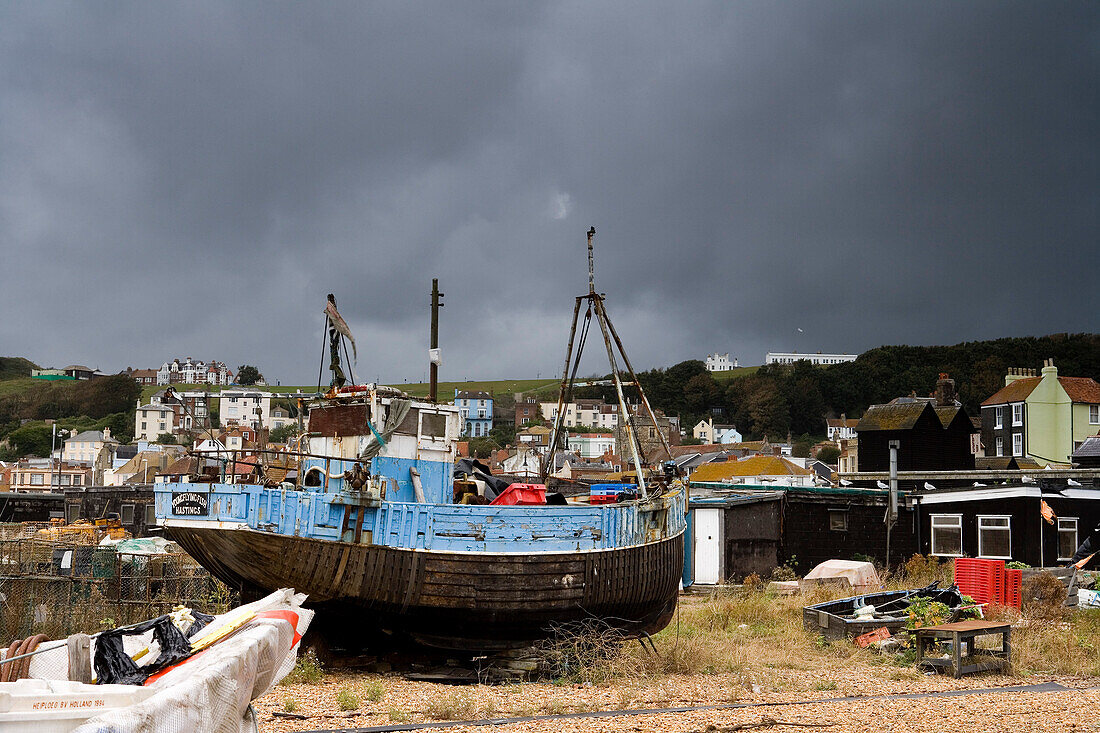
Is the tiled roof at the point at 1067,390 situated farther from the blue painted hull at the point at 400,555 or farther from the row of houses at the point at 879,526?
the blue painted hull at the point at 400,555

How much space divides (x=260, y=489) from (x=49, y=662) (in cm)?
704

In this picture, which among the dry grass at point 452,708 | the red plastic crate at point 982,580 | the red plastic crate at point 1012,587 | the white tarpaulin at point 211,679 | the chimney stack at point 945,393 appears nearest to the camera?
the white tarpaulin at point 211,679

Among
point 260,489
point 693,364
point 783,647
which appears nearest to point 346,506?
point 260,489

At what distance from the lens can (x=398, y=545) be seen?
14.2 m

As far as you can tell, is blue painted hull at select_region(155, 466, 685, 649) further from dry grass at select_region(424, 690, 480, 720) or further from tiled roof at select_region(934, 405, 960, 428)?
tiled roof at select_region(934, 405, 960, 428)

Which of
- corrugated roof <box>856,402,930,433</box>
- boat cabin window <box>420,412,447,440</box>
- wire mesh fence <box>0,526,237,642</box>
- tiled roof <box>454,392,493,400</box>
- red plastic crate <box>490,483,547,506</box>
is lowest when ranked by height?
wire mesh fence <box>0,526,237,642</box>

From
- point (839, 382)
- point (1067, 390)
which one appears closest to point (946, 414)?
point (1067, 390)

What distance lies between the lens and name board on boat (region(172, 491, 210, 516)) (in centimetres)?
1394

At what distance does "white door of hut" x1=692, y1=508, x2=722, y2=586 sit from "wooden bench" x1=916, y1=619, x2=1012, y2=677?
1405cm

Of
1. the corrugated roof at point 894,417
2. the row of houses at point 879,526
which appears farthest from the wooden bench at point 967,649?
the corrugated roof at point 894,417

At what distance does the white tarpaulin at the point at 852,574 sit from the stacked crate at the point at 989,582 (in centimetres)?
372

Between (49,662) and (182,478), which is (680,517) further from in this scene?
(49,662)

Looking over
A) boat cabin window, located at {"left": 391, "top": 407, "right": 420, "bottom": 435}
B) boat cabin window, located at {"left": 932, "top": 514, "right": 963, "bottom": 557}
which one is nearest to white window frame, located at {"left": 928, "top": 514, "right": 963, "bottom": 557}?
boat cabin window, located at {"left": 932, "top": 514, "right": 963, "bottom": 557}

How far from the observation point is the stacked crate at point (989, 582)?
19.1m
